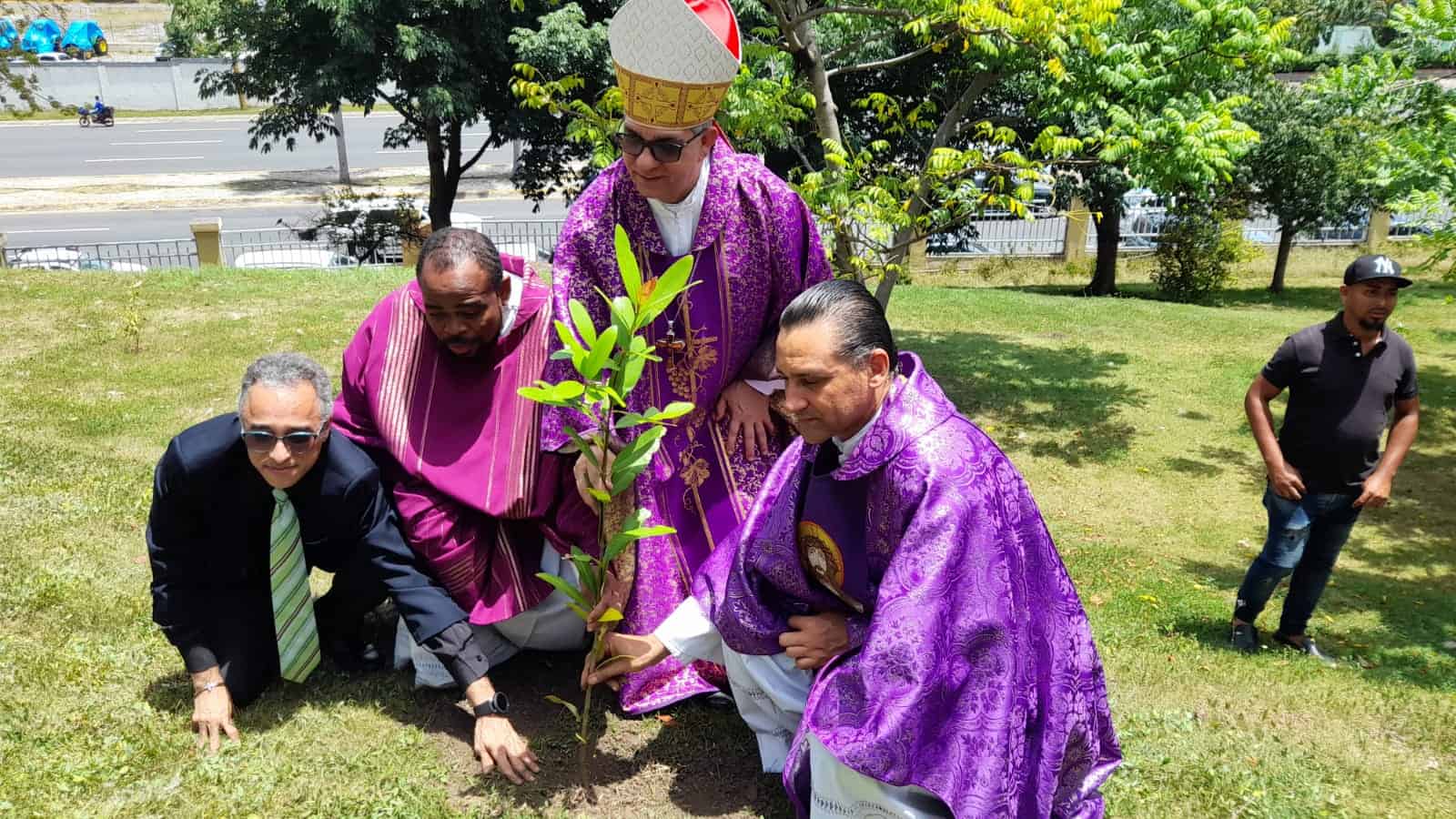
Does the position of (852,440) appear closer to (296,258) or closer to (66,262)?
(296,258)

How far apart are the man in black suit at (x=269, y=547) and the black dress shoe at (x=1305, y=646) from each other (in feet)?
11.8

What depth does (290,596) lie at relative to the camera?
12.1 ft

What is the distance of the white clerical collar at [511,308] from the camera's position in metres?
3.77

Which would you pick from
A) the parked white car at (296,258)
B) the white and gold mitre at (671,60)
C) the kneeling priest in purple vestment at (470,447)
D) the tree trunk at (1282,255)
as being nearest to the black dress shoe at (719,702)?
the kneeling priest in purple vestment at (470,447)

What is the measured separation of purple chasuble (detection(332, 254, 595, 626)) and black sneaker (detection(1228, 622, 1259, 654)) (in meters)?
3.15

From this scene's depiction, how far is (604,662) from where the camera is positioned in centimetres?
343

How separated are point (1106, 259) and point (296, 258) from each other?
1186 cm

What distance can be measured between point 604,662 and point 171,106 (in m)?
40.2

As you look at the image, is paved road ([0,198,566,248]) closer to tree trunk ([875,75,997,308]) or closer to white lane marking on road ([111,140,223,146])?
white lane marking on road ([111,140,223,146])

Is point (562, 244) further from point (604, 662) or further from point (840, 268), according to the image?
point (840, 268)

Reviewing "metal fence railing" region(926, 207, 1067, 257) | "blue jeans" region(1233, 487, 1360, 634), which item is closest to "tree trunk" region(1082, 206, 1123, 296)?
"metal fence railing" region(926, 207, 1067, 257)

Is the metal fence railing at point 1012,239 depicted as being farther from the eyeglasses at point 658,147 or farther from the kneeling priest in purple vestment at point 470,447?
the eyeglasses at point 658,147

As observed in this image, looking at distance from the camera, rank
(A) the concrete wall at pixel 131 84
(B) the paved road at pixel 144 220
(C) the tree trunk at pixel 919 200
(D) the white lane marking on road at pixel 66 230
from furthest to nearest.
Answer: (A) the concrete wall at pixel 131 84 → (D) the white lane marking on road at pixel 66 230 → (B) the paved road at pixel 144 220 → (C) the tree trunk at pixel 919 200

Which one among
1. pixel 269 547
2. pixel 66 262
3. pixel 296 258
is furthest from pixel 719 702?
pixel 66 262
